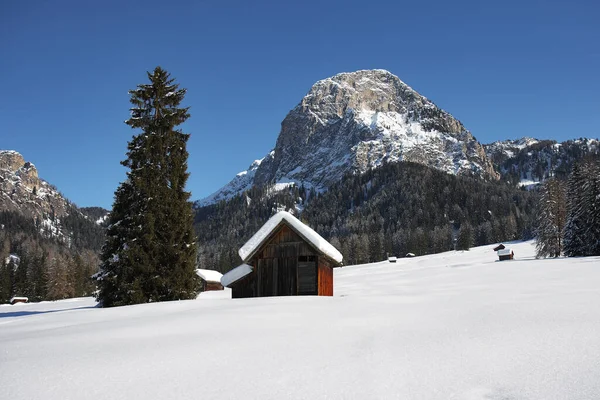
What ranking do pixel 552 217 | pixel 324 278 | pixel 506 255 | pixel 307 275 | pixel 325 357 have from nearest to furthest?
pixel 325 357 → pixel 307 275 → pixel 324 278 → pixel 552 217 → pixel 506 255

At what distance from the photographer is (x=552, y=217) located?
56875mm

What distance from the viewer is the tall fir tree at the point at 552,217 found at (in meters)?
56.9

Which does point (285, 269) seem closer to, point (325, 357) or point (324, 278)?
point (324, 278)

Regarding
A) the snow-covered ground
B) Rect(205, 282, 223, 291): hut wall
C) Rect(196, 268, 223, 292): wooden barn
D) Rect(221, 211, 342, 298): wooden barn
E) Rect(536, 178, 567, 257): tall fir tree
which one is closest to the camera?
the snow-covered ground

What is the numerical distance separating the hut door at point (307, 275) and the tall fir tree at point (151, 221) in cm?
620

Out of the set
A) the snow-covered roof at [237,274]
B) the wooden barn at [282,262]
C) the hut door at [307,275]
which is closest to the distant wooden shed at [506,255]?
the wooden barn at [282,262]

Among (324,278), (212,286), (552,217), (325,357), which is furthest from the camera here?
(212,286)

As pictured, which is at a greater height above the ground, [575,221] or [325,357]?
[575,221]

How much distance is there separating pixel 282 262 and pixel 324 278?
2.49 meters

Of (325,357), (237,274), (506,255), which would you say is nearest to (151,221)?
(237,274)

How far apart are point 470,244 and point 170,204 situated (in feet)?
423

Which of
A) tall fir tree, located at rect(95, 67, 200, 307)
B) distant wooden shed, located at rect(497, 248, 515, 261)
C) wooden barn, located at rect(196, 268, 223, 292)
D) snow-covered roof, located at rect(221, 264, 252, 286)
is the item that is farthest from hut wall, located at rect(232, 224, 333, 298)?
distant wooden shed, located at rect(497, 248, 515, 261)

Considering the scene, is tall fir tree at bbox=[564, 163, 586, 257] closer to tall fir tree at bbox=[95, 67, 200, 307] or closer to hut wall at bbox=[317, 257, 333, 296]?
hut wall at bbox=[317, 257, 333, 296]

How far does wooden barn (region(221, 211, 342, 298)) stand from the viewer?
2227cm
